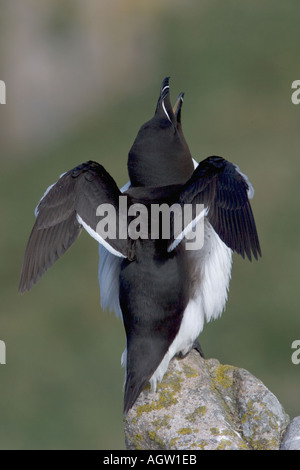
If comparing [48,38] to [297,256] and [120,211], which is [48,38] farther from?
[120,211]

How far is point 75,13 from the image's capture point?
15438 millimetres

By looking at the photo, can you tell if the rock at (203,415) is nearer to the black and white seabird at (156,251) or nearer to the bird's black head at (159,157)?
Result: the black and white seabird at (156,251)

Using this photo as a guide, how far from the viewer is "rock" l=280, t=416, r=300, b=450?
509cm

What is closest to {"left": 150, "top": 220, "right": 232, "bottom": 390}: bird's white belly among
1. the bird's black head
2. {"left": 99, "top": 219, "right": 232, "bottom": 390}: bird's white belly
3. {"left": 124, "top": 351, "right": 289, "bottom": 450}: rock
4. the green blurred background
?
{"left": 99, "top": 219, "right": 232, "bottom": 390}: bird's white belly

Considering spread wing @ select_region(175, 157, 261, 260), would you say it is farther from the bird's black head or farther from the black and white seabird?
the bird's black head

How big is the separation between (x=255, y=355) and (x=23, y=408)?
2.55 m

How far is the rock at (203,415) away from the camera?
5.13m

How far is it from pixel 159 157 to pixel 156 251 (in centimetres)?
62

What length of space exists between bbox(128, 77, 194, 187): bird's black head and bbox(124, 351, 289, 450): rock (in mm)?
958

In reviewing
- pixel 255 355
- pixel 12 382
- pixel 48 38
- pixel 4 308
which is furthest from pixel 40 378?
pixel 48 38

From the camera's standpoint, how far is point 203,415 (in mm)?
5215

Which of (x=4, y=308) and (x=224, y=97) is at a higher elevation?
(x=224, y=97)

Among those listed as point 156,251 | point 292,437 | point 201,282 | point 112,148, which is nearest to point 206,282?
point 201,282

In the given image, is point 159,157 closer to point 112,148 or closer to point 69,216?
point 69,216
